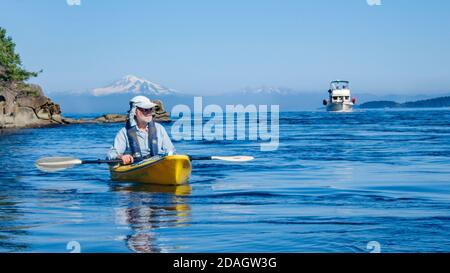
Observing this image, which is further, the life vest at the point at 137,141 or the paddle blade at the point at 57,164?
the paddle blade at the point at 57,164

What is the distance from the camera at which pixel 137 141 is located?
59.1ft

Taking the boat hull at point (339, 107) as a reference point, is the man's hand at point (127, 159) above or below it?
below

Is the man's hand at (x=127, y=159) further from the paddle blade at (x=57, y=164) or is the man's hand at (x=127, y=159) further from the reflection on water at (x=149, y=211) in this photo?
the paddle blade at (x=57, y=164)

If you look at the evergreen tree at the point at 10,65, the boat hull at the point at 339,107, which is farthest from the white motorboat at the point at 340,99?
the evergreen tree at the point at 10,65

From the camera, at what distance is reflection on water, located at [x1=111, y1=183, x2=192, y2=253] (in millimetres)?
10592

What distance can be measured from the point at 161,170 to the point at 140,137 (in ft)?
3.39

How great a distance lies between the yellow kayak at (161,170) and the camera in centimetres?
1750

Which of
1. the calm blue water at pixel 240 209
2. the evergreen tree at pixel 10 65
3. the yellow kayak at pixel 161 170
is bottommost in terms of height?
the calm blue water at pixel 240 209

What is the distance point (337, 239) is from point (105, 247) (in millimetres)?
3269

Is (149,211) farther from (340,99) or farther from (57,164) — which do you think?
(340,99)

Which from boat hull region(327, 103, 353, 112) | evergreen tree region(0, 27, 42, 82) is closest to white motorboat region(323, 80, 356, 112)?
boat hull region(327, 103, 353, 112)

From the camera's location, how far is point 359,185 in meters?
18.6

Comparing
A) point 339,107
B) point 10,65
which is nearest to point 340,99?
point 339,107

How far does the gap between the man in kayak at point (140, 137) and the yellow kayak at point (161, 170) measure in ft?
1.07
